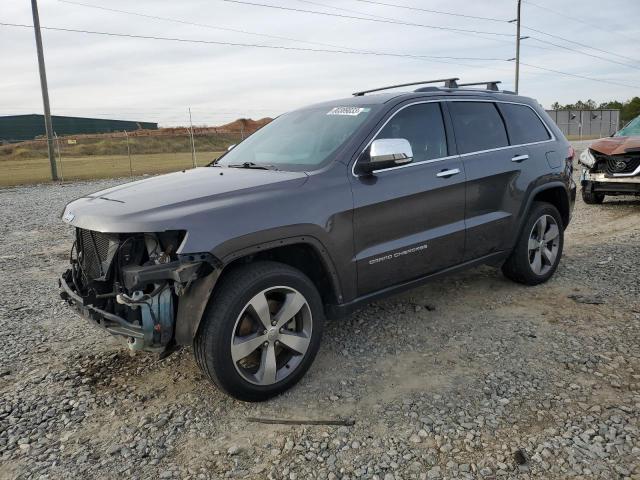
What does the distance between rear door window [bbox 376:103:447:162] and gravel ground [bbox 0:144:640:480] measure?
140 centimetres

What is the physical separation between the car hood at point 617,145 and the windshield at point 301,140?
6.82m

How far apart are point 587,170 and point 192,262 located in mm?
8892

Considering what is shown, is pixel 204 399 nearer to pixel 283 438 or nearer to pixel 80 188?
pixel 283 438

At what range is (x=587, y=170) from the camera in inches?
380

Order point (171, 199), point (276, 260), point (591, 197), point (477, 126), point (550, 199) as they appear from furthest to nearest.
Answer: point (591, 197) → point (550, 199) → point (477, 126) → point (276, 260) → point (171, 199)

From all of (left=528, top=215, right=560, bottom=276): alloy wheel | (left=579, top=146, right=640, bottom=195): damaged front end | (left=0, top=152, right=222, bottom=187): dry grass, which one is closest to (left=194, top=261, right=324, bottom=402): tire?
(left=528, top=215, right=560, bottom=276): alloy wheel

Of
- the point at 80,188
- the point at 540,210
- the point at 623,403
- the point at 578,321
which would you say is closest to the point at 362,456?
the point at 623,403

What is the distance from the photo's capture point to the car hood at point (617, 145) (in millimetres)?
8836

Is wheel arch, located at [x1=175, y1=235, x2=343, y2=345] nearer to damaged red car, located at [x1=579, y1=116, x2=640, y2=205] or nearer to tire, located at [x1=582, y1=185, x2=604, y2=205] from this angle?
damaged red car, located at [x1=579, y1=116, x2=640, y2=205]

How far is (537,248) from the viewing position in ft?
16.8

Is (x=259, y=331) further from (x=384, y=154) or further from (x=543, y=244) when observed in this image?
(x=543, y=244)

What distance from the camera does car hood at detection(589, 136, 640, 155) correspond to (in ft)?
29.0

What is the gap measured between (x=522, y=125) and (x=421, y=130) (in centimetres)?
146

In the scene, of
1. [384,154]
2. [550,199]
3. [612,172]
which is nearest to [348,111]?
[384,154]
